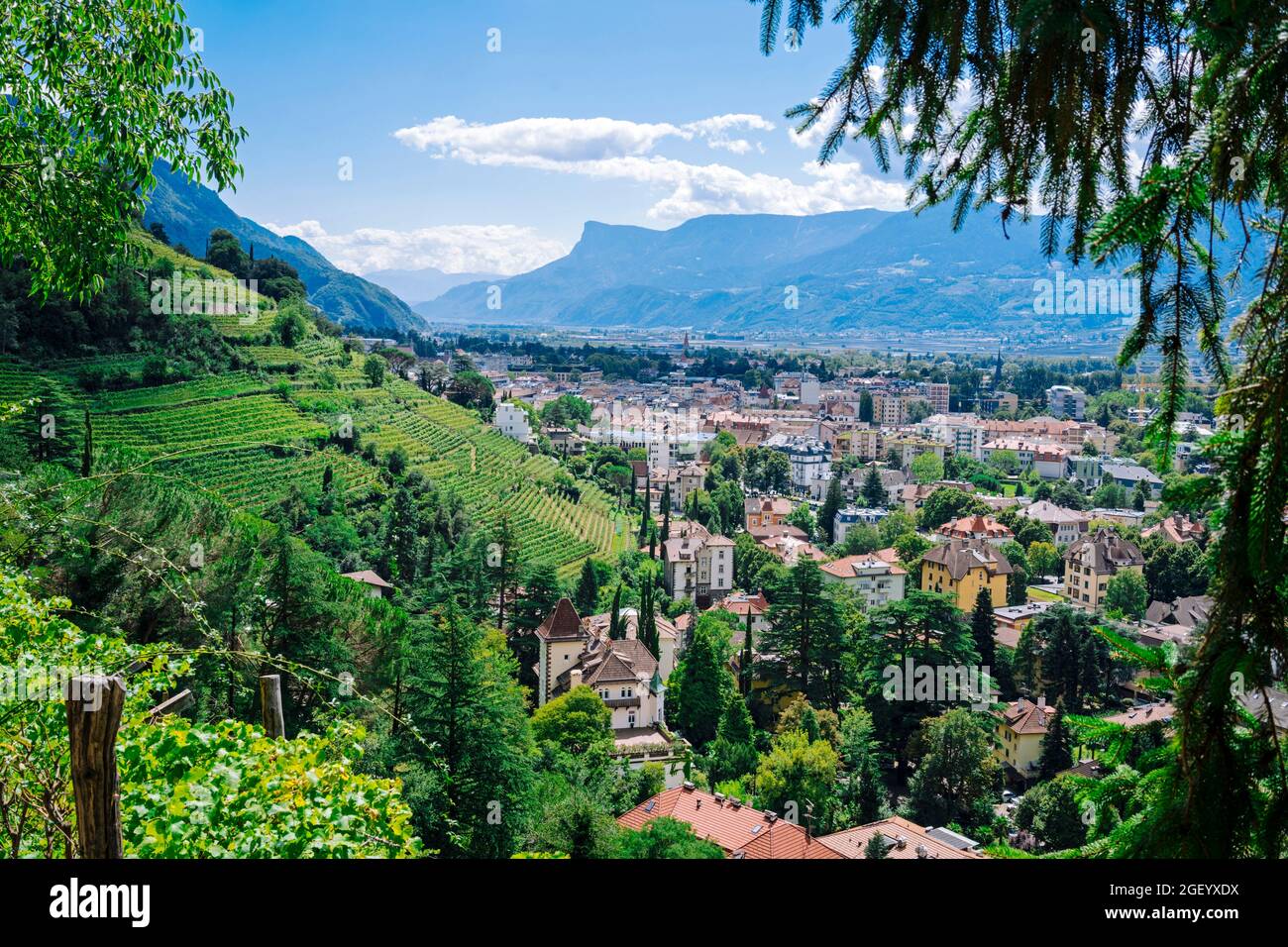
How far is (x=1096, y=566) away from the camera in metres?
26.0

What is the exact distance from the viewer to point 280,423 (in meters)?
20.8

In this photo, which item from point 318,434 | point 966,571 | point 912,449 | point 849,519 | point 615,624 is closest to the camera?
point 615,624

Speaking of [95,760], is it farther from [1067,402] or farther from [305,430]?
[1067,402]

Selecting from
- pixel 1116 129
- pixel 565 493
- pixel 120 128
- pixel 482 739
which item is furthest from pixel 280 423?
pixel 1116 129

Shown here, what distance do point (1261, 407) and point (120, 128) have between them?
2.84 m

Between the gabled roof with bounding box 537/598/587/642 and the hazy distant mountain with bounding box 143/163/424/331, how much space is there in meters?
21.7

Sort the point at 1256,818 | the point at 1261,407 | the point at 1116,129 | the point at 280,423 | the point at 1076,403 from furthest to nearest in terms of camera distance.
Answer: the point at 1076,403, the point at 280,423, the point at 1116,129, the point at 1256,818, the point at 1261,407

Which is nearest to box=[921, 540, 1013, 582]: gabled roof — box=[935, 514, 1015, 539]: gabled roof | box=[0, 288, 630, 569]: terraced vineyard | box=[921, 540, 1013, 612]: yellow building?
box=[921, 540, 1013, 612]: yellow building

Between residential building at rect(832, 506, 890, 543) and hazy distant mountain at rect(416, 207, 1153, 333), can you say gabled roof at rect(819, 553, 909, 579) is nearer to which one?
residential building at rect(832, 506, 890, 543)

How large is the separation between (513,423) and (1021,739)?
79.3 ft

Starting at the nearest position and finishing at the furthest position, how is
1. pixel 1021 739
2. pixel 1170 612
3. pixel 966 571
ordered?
pixel 1021 739 < pixel 1170 612 < pixel 966 571

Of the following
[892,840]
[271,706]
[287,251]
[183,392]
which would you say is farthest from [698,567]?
[287,251]

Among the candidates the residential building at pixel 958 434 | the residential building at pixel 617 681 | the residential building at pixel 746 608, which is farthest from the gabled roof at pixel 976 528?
the residential building at pixel 958 434
